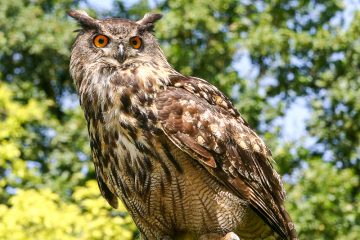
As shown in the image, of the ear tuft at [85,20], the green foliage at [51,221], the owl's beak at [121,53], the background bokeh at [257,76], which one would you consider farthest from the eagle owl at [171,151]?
the background bokeh at [257,76]

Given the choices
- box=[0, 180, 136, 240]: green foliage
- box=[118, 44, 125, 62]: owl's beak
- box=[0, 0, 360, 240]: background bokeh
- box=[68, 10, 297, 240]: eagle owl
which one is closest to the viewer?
box=[68, 10, 297, 240]: eagle owl

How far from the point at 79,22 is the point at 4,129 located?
267 cm

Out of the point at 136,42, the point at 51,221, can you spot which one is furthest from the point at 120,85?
the point at 51,221

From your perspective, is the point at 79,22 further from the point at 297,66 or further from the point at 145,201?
the point at 297,66

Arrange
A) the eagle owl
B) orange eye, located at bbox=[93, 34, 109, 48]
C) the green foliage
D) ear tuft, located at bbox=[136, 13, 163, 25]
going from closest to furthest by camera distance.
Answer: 1. the eagle owl
2. orange eye, located at bbox=[93, 34, 109, 48]
3. ear tuft, located at bbox=[136, 13, 163, 25]
4. the green foliage

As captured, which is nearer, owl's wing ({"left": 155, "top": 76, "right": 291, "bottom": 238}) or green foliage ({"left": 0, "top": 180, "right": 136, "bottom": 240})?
owl's wing ({"left": 155, "top": 76, "right": 291, "bottom": 238})

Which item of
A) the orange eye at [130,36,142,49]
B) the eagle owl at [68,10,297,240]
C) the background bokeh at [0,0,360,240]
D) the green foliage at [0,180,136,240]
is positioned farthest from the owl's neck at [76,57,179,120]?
the background bokeh at [0,0,360,240]

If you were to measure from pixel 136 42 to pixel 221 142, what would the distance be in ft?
2.29

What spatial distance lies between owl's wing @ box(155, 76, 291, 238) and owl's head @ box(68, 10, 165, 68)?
0.83 ft

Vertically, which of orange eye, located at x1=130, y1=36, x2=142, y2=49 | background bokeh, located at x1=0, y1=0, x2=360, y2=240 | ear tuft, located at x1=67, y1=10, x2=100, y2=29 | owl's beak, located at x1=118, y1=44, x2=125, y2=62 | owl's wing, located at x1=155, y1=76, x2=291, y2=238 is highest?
background bokeh, located at x1=0, y1=0, x2=360, y2=240

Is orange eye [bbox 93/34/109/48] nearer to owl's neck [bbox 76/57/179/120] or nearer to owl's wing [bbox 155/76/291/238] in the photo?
owl's neck [bbox 76/57/179/120]

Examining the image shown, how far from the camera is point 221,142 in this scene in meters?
3.97

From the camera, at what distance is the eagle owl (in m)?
3.80

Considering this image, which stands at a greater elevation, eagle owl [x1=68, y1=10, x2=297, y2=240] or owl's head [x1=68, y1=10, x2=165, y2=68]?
owl's head [x1=68, y1=10, x2=165, y2=68]
